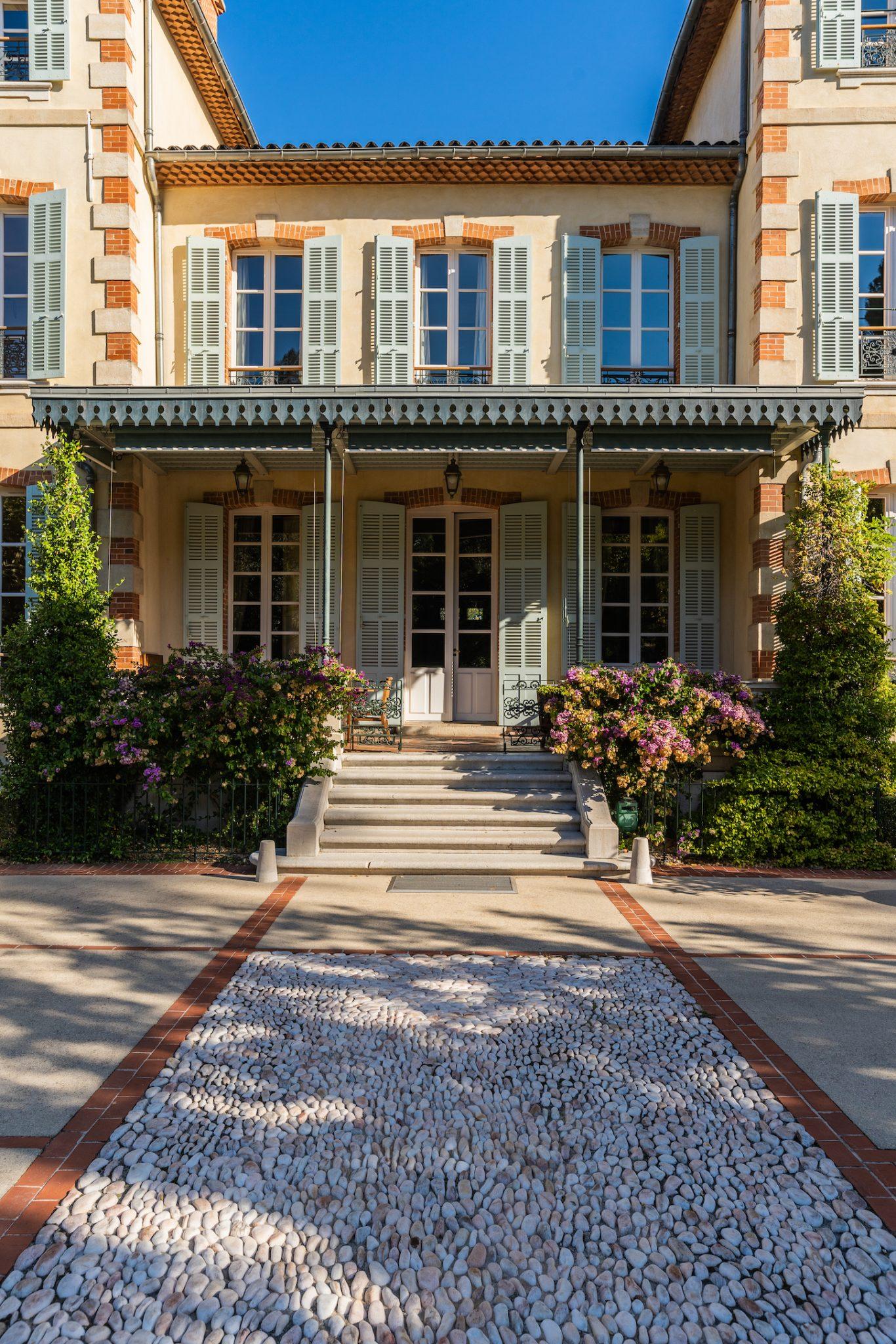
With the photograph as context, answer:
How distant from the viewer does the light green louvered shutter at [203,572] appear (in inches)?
458

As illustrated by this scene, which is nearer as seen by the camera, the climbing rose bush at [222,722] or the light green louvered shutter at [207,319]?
the climbing rose bush at [222,722]

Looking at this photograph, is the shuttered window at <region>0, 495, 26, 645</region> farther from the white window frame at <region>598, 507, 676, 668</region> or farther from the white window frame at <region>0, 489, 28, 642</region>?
the white window frame at <region>598, 507, 676, 668</region>

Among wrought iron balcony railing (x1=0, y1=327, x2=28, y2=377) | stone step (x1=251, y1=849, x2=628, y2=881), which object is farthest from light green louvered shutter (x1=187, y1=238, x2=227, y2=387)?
stone step (x1=251, y1=849, x2=628, y2=881)

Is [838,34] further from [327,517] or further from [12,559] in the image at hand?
[12,559]

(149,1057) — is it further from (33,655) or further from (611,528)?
(611,528)

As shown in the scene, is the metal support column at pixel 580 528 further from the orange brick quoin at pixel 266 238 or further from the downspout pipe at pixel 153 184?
the downspout pipe at pixel 153 184

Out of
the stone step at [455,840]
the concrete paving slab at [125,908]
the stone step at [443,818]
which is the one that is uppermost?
the stone step at [443,818]

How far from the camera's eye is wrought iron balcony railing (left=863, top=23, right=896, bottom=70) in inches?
416

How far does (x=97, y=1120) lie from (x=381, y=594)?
8851 mm

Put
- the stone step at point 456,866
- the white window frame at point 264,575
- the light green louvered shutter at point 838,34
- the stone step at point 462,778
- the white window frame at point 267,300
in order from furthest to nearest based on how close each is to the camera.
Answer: the white window frame at point 264,575 → the white window frame at point 267,300 → the light green louvered shutter at point 838,34 → the stone step at point 462,778 → the stone step at point 456,866

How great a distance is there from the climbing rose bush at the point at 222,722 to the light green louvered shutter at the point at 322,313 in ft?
15.1

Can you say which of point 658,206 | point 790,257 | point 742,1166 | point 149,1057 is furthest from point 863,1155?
point 658,206

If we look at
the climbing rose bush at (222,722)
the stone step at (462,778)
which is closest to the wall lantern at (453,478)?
the climbing rose bush at (222,722)

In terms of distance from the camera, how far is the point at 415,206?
450 inches
